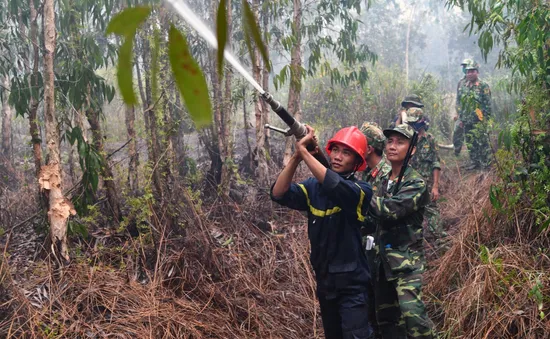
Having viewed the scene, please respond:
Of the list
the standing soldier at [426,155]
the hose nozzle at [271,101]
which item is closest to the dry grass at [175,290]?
the standing soldier at [426,155]

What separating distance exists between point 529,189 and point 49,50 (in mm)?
3467

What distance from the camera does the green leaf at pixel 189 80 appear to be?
525 mm

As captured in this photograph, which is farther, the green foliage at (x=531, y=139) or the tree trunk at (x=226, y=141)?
the tree trunk at (x=226, y=141)

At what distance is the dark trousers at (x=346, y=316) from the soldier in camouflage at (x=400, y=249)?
298 mm

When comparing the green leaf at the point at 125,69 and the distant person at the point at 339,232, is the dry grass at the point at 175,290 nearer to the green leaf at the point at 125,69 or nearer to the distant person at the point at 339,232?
the distant person at the point at 339,232

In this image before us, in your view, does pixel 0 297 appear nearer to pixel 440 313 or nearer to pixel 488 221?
pixel 440 313

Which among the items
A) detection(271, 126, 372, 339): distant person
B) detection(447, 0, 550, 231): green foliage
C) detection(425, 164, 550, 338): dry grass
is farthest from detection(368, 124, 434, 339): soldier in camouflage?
detection(447, 0, 550, 231): green foliage

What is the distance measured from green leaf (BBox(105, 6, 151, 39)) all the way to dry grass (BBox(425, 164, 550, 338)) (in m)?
3.07

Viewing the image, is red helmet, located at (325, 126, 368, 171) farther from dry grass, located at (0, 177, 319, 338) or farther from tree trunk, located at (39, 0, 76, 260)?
tree trunk, located at (39, 0, 76, 260)

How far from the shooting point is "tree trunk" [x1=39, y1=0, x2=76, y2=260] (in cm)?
348

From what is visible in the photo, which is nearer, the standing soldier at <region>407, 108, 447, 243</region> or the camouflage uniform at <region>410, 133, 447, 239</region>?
the standing soldier at <region>407, 108, 447, 243</region>

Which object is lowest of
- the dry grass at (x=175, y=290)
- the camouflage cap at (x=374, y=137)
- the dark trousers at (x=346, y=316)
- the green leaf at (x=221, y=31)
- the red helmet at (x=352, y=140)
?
the dry grass at (x=175, y=290)

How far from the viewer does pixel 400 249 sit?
9.81ft

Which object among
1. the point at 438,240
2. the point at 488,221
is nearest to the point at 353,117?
the point at 438,240
